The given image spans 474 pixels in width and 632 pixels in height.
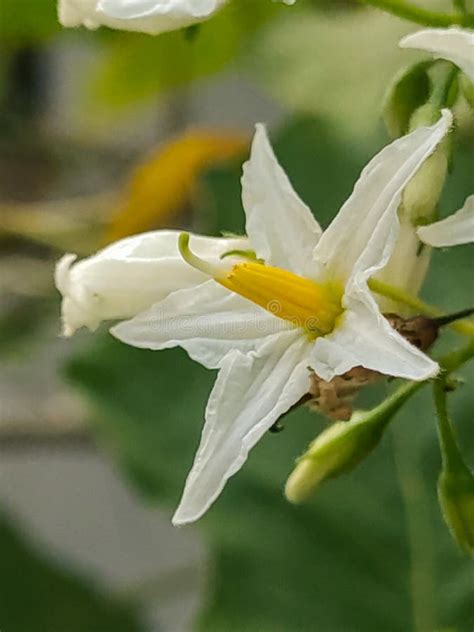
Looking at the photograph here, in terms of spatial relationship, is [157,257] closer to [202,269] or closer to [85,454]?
[202,269]

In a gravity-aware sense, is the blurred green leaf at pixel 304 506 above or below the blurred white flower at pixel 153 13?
below

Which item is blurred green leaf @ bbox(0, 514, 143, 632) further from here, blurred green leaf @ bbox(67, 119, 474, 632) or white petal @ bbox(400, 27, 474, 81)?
white petal @ bbox(400, 27, 474, 81)

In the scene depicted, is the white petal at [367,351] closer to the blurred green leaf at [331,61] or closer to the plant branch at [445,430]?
the plant branch at [445,430]

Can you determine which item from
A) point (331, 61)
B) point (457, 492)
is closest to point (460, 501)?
point (457, 492)

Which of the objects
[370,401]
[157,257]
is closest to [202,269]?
[157,257]

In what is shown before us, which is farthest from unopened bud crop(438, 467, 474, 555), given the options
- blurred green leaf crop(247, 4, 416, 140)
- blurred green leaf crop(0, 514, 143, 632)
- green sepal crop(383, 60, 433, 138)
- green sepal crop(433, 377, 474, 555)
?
blurred green leaf crop(0, 514, 143, 632)

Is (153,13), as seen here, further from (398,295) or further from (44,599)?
(44,599)

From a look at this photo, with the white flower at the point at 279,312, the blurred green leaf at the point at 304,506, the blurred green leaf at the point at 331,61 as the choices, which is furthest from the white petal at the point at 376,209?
the blurred green leaf at the point at 331,61

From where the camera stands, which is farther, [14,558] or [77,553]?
[77,553]
